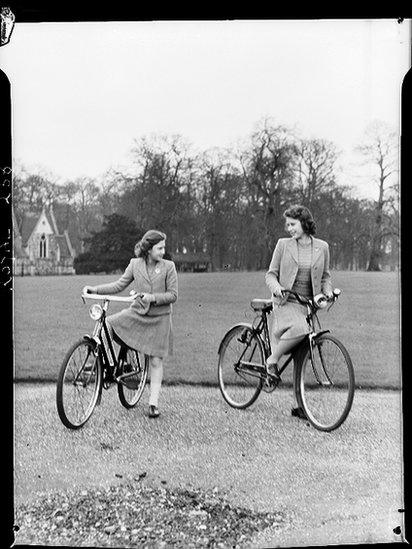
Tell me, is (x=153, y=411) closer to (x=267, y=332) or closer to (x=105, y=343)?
(x=105, y=343)

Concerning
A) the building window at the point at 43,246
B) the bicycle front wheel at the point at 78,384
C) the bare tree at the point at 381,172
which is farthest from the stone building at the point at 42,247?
the bare tree at the point at 381,172

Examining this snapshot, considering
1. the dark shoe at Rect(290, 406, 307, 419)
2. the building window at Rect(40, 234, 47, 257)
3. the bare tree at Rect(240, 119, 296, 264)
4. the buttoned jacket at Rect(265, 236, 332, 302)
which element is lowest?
the dark shoe at Rect(290, 406, 307, 419)

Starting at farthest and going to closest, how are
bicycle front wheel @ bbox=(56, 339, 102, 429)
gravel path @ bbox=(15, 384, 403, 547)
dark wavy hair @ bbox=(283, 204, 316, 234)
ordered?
→ 1. dark wavy hair @ bbox=(283, 204, 316, 234)
2. bicycle front wheel @ bbox=(56, 339, 102, 429)
3. gravel path @ bbox=(15, 384, 403, 547)

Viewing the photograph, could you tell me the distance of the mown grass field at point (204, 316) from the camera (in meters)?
5.06

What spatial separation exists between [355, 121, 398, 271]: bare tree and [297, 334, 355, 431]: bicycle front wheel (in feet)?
2.04

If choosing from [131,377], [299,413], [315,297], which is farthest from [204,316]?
[299,413]

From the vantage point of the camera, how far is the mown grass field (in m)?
5.06

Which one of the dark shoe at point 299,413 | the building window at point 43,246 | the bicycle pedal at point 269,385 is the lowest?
the dark shoe at point 299,413

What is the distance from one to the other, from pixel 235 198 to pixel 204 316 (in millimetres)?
847

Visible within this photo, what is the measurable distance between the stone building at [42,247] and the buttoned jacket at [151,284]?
31 cm

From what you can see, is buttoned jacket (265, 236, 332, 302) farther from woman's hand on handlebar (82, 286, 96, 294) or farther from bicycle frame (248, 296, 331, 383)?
woman's hand on handlebar (82, 286, 96, 294)

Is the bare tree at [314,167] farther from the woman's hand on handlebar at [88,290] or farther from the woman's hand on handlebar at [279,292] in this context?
the woman's hand on handlebar at [88,290]

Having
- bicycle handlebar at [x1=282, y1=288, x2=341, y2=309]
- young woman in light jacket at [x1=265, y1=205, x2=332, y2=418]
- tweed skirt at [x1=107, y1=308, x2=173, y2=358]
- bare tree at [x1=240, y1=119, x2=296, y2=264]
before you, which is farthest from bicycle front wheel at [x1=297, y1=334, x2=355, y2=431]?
tweed skirt at [x1=107, y1=308, x2=173, y2=358]

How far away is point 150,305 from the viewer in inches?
203
